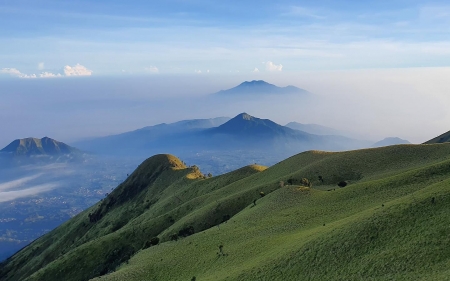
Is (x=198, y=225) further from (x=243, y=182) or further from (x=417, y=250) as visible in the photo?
(x=417, y=250)

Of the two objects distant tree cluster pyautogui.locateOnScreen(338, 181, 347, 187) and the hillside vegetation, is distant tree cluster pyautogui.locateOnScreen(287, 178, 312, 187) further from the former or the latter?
distant tree cluster pyautogui.locateOnScreen(338, 181, 347, 187)

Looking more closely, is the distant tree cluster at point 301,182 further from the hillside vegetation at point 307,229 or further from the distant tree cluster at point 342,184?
the distant tree cluster at point 342,184

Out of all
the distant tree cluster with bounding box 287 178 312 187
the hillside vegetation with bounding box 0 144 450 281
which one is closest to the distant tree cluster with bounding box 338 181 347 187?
the hillside vegetation with bounding box 0 144 450 281

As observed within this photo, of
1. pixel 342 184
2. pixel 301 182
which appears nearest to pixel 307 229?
pixel 342 184

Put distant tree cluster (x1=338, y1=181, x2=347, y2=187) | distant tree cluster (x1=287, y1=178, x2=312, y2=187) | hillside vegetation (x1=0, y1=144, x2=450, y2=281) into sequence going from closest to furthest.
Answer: hillside vegetation (x1=0, y1=144, x2=450, y2=281) → distant tree cluster (x1=338, y1=181, x2=347, y2=187) → distant tree cluster (x1=287, y1=178, x2=312, y2=187)

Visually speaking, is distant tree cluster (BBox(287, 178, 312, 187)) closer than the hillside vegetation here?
No

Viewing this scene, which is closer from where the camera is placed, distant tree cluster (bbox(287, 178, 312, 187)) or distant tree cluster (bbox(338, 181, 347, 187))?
distant tree cluster (bbox(338, 181, 347, 187))

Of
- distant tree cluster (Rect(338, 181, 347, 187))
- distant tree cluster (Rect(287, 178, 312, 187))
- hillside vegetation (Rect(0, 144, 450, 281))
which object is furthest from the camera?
distant tree cluster (Rect(287, 178, 312, 187))

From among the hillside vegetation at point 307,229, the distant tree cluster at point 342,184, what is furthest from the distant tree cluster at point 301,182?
the distant tree cluster at point 342,184

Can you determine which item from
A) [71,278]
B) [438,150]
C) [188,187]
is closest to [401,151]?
[438,150]
